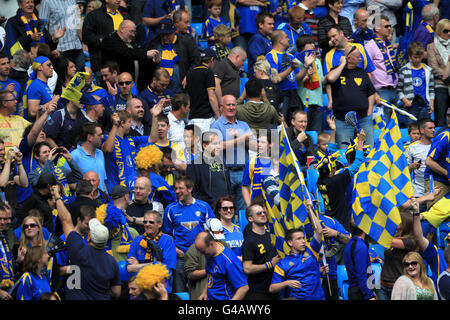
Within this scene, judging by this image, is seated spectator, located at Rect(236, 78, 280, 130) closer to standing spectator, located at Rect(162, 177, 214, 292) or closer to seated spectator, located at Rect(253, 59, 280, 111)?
seated spectator, located at Rect(253, 59, 280, 111)

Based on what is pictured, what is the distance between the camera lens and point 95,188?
11070 millimetres

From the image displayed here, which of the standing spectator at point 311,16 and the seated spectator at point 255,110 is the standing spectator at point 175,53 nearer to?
the seated spectator at point 255,110

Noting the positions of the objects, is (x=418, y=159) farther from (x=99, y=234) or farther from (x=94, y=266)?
(x=94, y=266)

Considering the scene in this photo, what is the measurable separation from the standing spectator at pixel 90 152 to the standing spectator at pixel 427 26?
6315 millimetres

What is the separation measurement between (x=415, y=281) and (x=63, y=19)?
23.4 ft

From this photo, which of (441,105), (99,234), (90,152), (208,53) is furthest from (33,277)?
(441,105)

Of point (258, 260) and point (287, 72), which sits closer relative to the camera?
point (258, 260)

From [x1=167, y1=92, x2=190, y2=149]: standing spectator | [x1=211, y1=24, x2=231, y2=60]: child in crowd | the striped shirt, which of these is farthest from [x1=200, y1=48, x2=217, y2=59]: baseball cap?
the striped shirt

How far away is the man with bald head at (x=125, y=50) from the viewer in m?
13.7

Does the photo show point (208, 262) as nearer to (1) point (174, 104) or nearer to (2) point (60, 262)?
(2) point (60, 262)

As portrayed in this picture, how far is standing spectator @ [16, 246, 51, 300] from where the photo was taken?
30.0ft

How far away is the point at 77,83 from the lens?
1221 cm

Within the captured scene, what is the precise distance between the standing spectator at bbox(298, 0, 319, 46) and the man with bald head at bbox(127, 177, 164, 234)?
5615 mm

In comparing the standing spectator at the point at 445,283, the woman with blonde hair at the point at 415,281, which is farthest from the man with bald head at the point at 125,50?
the standing spectator at the point at 445,283
